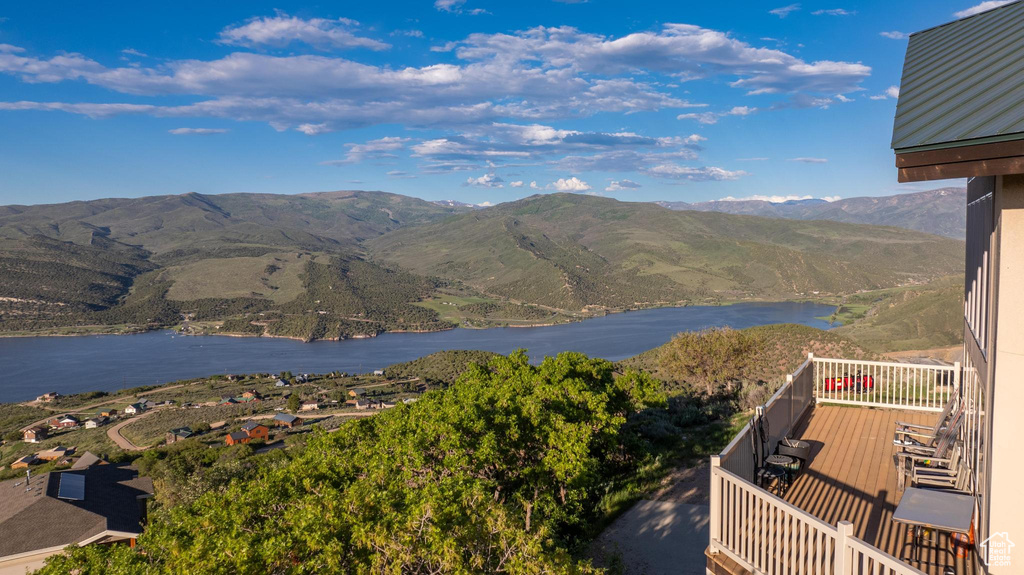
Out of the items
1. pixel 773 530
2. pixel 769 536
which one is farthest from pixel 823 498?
pixel 769 536

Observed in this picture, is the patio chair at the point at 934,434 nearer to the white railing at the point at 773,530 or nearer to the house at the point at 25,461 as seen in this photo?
the white railing at the point at 773,530

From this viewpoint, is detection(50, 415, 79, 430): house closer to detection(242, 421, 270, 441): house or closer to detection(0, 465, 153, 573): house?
detection(242, 421, 270, 441): house

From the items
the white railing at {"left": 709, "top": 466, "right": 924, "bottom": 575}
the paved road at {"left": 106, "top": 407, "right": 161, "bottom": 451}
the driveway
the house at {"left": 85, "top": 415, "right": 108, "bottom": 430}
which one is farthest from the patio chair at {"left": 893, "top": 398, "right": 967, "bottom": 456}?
the house at {"left": 85, "top": 415, "right": 108, "bottom": 430}

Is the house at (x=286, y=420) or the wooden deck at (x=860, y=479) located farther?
the house at (x=286, y=420)

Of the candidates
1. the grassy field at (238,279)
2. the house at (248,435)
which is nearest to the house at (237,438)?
the house at (248,435)

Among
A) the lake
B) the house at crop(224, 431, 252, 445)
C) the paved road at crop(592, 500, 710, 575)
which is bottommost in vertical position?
the lake

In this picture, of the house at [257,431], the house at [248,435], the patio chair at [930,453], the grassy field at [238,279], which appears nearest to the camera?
the patio chair at [930,453]
